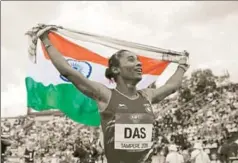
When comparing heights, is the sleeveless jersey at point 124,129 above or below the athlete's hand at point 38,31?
below

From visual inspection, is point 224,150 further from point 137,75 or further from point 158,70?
point 137,75

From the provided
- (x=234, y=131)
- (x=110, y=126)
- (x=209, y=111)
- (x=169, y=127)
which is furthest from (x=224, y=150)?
(x=110, y=126)

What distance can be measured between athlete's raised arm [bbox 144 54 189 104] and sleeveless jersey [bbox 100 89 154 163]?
0.16 metres

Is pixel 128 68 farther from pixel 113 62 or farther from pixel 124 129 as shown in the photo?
pixel 124 129

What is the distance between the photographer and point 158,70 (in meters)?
4.89

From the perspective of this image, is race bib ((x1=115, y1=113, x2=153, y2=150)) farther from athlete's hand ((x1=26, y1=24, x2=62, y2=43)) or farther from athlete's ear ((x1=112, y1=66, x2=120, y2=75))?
athlete's hand ((x1=26, y1=24, x2=62, y2=43))

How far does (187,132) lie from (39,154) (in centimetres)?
332

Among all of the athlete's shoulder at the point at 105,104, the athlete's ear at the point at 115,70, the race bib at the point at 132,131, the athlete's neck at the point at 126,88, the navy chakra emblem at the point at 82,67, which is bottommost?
the race bib at the point at 132,131

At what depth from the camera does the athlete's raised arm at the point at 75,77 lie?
13.1 ft

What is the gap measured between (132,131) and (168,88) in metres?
0.47

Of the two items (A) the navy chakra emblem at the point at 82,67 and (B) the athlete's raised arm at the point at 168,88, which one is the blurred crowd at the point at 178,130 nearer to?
(A) the navy chakra emblem at the point at 82,67

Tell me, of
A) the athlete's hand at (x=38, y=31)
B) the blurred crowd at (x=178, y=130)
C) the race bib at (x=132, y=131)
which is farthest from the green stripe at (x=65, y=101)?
the blurred crowd at (x=178, y=130)

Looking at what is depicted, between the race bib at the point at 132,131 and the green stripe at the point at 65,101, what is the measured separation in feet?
1.54

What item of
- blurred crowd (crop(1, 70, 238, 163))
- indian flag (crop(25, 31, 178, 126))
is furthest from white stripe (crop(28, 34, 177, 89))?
blurred crowd (crop(1, 70, 238, 163))
